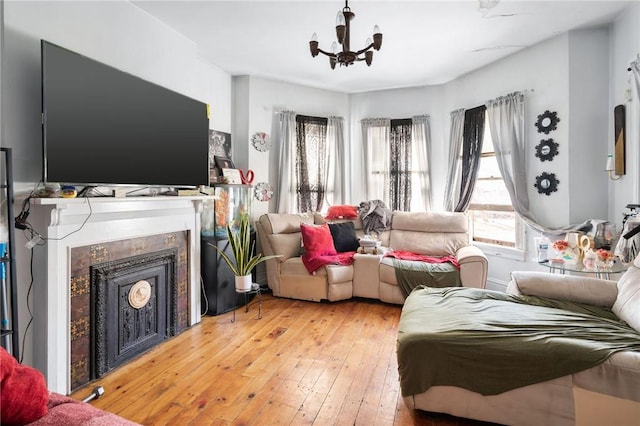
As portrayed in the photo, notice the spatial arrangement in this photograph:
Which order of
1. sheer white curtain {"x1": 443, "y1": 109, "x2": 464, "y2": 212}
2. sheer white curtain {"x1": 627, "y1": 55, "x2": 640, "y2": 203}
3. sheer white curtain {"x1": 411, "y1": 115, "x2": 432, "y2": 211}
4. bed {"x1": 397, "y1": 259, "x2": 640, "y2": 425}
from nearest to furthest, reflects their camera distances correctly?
bed {"x1": 397, "y1": 259, "x2": 640, "y2": 425}, sheer white curtain {"x1": 627, "y1": 55, "x2": 640, "y2": 203}, sheer white curtain {"x1": 443, "y1": 109, "x2": 464, "y2": 212}, sheer white curtain {"x1": 411, "y1": 115, "x2": 432, "y2": 211}

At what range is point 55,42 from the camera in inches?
80.4

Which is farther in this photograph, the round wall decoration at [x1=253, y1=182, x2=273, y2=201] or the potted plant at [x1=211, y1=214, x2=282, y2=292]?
the round wall decoration at [x1=253, y1=182, x2=273, y2=201]

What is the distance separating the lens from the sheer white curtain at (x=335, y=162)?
16.0 ft

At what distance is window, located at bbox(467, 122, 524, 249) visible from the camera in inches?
155

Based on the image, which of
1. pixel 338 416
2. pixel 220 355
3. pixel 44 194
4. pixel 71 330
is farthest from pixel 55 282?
pixel 338 416

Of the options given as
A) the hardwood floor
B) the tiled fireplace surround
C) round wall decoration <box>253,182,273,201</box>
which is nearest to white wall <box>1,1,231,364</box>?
the tiled fireplace surround

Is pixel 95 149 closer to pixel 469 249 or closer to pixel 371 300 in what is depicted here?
pixel 371 300

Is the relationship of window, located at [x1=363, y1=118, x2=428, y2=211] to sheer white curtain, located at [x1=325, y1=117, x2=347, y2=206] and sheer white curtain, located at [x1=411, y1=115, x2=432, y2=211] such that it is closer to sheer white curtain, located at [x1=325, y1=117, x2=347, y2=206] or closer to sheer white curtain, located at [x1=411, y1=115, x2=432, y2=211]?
sheer white curtain, located at [x1=411, y1=115, x2=432, y2=211]

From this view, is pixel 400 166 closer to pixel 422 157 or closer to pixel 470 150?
pixel 422 157

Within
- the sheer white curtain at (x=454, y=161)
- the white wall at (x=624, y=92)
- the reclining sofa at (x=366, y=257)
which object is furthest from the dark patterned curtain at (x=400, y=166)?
the white wall at (x=624, y=92)

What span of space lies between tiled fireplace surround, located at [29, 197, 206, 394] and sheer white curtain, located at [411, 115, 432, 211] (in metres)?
3.44

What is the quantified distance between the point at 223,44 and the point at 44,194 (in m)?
2.29

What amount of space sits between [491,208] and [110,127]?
4.11m

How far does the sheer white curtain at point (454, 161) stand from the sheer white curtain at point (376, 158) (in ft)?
2.86
